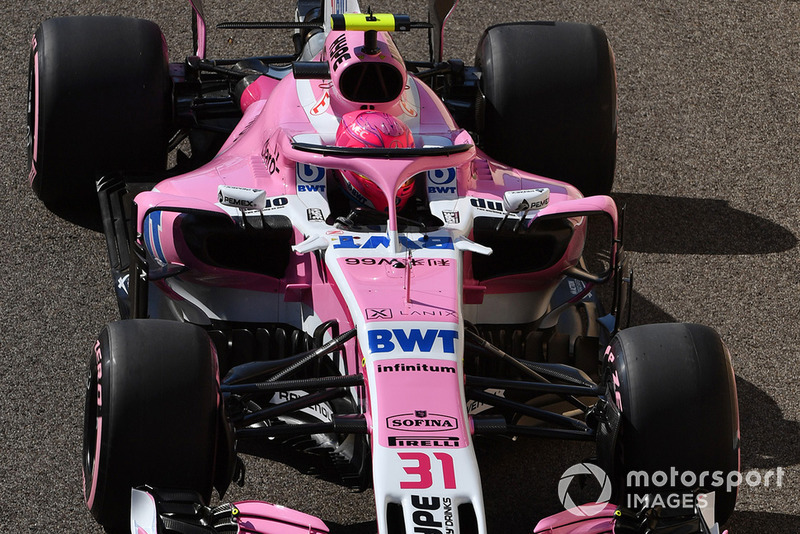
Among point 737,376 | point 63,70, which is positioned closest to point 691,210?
point 737,376

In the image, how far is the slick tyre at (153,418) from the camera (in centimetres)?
456

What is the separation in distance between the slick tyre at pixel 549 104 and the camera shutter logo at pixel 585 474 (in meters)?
1.96

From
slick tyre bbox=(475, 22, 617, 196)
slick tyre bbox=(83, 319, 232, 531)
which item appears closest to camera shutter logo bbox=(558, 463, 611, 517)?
slick tyre bbox=(83, 319, 232, 531)

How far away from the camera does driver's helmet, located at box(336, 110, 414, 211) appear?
18.7ft

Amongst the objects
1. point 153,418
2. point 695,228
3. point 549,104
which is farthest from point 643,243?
point 153,418

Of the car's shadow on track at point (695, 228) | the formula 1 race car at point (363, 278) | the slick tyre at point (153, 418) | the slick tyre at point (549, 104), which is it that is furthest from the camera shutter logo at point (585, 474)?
the car's shadow on track at point (695, 228)

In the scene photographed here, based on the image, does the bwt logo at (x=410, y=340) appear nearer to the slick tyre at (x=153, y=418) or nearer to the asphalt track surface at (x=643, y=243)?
the slick tyre at (x=153, y=418)

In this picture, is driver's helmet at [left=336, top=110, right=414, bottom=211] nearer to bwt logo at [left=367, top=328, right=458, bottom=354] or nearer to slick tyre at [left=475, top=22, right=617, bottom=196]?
bwt logo at [left=367, top=328, right=458, bottom=354]

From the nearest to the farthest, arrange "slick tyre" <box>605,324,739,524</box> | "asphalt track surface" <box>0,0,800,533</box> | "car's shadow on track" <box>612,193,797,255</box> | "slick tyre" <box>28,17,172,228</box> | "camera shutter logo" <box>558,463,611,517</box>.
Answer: "camera shutter logo" <box>558,463,611,517</box>
"slick tyre" <box>605,324,739,524</box>
"asphalt track surface" <box>0,0,800,533</box>
"slick tyre" <box>28,17,172,228</box>
"car's shadow on track" <box>612,193,797,255</box>

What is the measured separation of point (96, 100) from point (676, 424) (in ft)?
11.3

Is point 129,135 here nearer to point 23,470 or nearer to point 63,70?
point 63,70

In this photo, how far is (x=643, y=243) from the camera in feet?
24.5

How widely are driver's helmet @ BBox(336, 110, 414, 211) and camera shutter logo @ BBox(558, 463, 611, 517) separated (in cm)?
134

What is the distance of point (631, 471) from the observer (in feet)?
15.8
